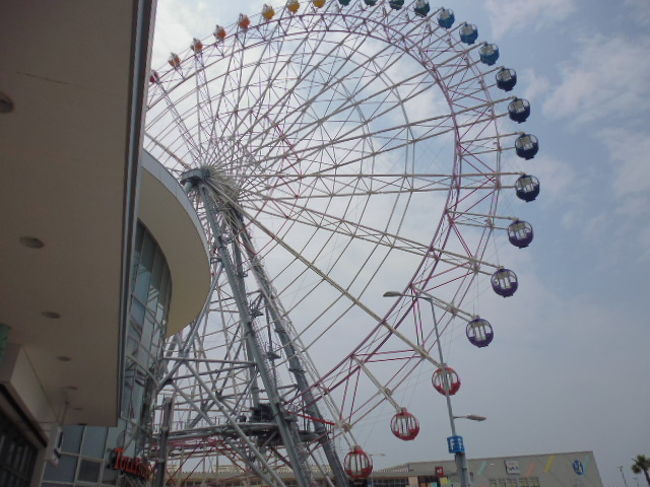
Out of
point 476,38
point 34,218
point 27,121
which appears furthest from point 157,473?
point 476,38

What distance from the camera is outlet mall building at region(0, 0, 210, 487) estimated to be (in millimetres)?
3402

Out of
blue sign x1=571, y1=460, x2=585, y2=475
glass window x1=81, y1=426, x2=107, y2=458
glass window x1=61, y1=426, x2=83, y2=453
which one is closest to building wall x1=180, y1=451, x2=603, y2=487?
blue sign x1=571, y1=460, x2=585, y2=475

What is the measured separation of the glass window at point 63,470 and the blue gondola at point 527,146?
19084 mm

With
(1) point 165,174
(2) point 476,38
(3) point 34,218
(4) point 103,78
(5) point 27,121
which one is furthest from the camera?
(2) point 476,38

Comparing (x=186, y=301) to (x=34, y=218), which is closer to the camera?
(x=34, y=218)

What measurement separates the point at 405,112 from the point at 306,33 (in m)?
7.36

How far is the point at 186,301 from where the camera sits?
1797 centimetres

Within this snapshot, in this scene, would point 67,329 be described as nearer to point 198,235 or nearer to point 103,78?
point 103,78

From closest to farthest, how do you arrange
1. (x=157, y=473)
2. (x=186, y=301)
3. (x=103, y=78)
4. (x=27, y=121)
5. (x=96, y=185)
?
(x=103, y=78) → (x=27, y=121) → (x=96, y=185) → (x=157, y=473) → (x=186, y=301)

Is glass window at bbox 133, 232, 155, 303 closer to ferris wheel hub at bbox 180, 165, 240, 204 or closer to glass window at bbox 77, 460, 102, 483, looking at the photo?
glass window at bbox 77, 460, 102, 483

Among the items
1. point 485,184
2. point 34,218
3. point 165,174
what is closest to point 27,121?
point 34,218

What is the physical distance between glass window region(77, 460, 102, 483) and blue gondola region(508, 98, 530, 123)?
64.3 feet

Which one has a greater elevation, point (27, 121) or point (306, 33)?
point (306, 33)

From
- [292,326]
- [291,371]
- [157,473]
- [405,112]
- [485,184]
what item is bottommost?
[157,473]
